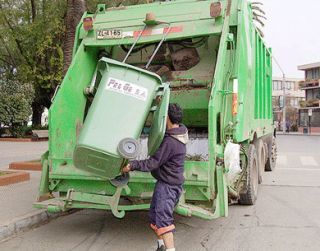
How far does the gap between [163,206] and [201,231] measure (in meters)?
1.63

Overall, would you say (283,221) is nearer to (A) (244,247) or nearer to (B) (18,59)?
(A) (244,247)

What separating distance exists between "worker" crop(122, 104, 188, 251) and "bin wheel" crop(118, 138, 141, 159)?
184 mm

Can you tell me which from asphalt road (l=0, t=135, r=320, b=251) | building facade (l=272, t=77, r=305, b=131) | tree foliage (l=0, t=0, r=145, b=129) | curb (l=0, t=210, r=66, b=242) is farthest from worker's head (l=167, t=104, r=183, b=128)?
building facade (l=272, t=77, r=305, b=131)

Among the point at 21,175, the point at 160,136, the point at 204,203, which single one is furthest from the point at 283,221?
the point at 21,175

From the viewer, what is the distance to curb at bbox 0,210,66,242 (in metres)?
5.69

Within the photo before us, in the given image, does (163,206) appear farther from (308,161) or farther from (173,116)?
(308,161)

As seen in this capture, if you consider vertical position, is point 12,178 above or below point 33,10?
below

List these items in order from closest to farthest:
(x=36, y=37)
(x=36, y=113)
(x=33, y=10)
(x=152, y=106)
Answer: (x=152, y=106), (x=36, y=37), (x=33, y=10), (x=36, y=113)

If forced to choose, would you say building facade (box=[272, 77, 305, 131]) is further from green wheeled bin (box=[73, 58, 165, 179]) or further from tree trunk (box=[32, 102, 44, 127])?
green wheeled bin (box=[73, 58, 165, 179])

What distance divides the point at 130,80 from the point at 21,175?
16.7 feet

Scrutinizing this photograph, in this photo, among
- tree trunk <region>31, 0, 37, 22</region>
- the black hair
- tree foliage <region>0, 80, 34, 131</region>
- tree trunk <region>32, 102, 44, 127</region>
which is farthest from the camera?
tree trunk <region>32, 102, 44, 127</region>

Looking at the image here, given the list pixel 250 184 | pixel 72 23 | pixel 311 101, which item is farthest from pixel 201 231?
pixel 311 101

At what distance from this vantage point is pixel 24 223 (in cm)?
609

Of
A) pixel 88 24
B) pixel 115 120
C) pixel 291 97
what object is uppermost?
pixel 291 97
